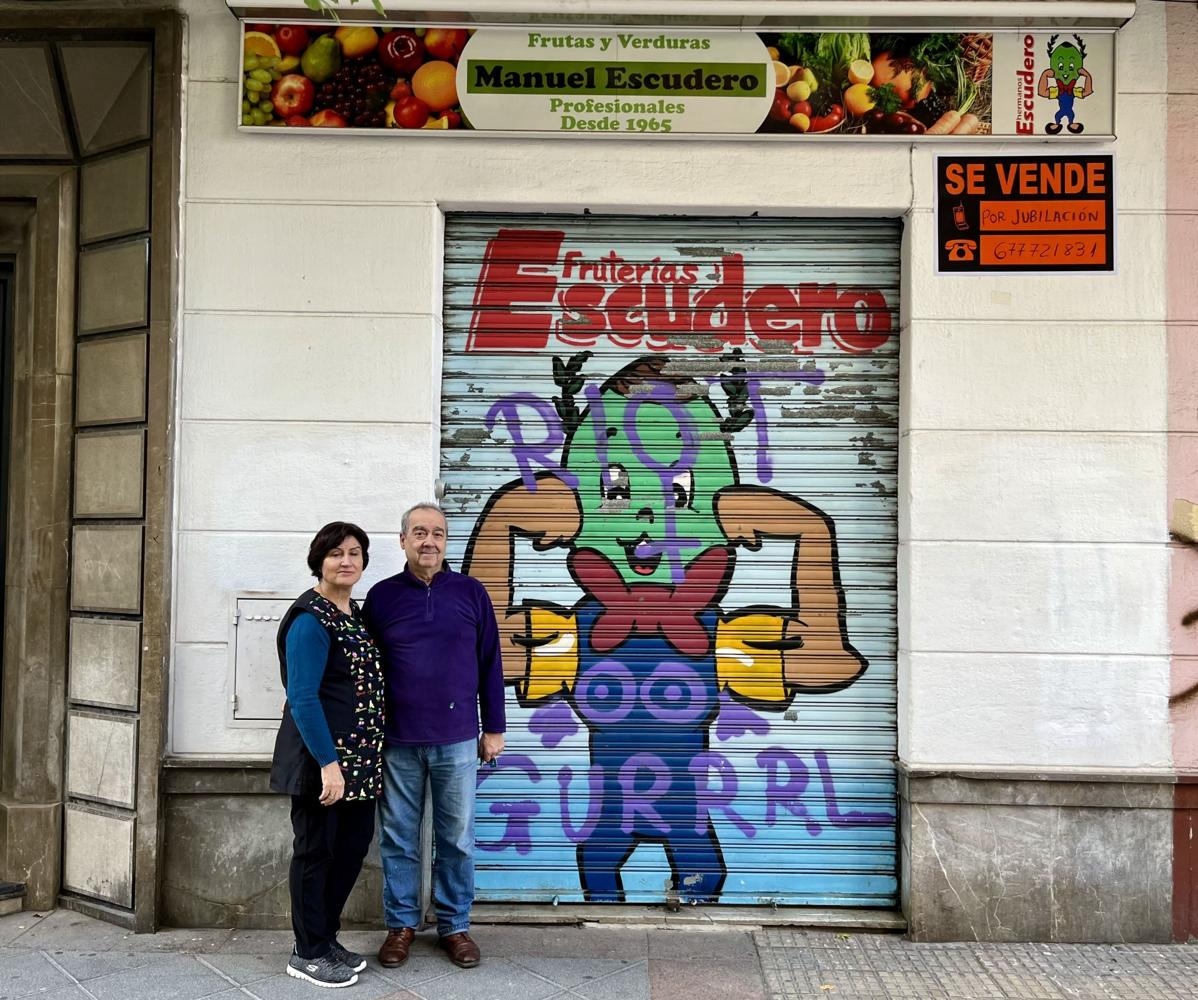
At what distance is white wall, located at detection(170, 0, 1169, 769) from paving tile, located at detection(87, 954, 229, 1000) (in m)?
0.91

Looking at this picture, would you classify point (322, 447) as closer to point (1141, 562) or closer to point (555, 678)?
point (555, 678)

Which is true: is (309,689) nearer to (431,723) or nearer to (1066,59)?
(431,723)

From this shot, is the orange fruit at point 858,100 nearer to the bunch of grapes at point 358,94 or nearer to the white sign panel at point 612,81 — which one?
the white sign panel at point 612,81

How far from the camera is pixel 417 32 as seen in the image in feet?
15.1

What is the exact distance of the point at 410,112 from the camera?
181 inches

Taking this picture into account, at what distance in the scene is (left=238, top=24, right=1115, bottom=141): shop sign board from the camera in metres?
4.59

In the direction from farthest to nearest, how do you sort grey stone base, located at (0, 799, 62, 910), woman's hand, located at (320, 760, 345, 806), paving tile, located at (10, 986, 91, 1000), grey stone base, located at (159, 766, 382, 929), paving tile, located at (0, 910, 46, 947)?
grey stone base, located at (0, 799, 62, 910) < grey stone base, located at (159, 766, 382, 929) < paving tile, located at (0, 910, 46, 947) < paving tile, located at (10, 986, 91, 1000) < woman's hand, located at (320, 760, 345, 806)

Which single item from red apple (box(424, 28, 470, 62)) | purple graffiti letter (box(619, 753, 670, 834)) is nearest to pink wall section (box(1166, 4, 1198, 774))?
purple graffiti letter (box(619, 753, 670, 834))

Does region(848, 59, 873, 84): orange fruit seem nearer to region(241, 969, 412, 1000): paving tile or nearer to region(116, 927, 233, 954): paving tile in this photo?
region(241, 969, 412, 1000): paving tile

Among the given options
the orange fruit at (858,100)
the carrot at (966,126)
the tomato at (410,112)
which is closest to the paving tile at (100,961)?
the tomato at (410,112)

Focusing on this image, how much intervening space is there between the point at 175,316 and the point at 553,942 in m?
3.32

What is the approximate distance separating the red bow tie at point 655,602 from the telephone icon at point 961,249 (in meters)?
1.75

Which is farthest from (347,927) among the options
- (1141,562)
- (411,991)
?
(1141,562)

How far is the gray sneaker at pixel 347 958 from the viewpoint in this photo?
394 cm
